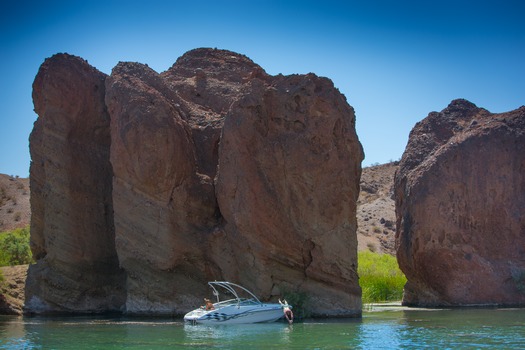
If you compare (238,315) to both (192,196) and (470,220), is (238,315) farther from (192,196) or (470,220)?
(470,220)

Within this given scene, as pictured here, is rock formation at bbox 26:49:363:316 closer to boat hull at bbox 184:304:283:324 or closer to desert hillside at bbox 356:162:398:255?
boat hull at bbox 184:304:283:324

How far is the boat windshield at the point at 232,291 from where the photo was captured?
2916 cm

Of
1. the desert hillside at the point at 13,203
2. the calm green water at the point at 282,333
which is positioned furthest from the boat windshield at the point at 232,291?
the desert hillside at the point at 13,203

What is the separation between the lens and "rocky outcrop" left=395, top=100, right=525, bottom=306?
122 ft

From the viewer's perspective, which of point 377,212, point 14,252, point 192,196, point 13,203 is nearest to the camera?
point 192,196

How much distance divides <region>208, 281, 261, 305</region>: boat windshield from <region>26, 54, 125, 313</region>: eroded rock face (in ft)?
21.2

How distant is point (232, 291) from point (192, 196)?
18.0 ft

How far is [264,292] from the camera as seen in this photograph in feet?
100

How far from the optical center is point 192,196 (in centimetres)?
3272

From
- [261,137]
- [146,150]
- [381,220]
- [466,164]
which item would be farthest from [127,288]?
[381,220]

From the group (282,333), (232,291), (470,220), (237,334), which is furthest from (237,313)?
(470,220)

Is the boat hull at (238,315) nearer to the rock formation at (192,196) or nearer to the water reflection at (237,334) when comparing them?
the water reflection at (237,334)

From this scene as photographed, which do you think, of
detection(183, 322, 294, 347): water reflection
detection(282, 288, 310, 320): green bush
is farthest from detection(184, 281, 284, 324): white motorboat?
detection(282, 288, 310, 320): green bush

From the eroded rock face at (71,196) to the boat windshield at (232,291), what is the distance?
21.2 ft
